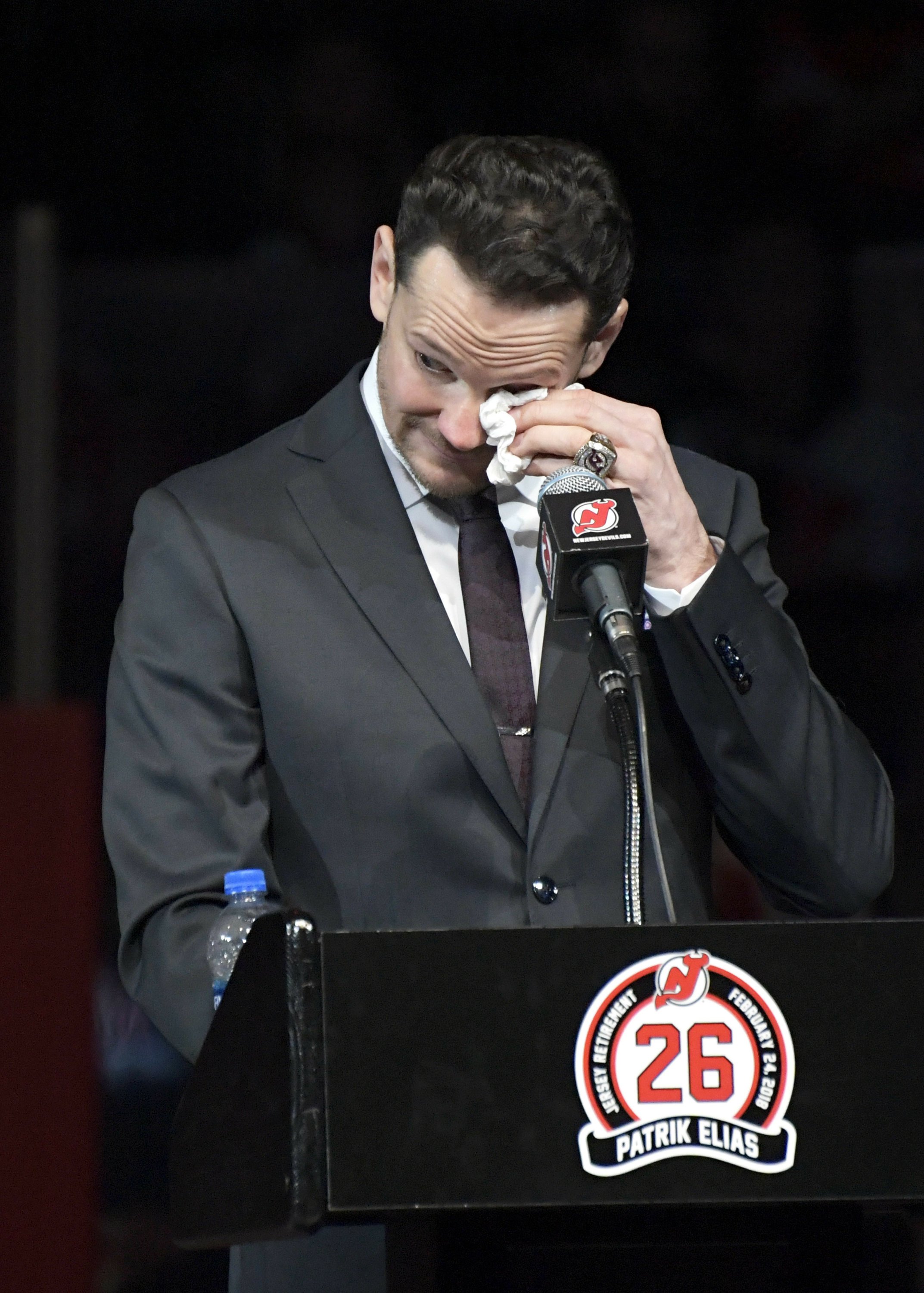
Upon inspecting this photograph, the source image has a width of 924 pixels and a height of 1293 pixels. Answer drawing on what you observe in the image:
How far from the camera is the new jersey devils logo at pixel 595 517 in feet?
3.94

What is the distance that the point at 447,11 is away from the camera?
8.33 feet

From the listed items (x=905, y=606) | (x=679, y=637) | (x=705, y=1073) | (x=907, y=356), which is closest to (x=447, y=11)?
(x=907, y=356)

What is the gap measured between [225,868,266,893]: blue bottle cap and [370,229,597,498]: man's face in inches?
18.2

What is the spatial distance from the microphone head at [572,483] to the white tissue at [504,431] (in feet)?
0.49

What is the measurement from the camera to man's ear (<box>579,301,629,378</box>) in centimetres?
159

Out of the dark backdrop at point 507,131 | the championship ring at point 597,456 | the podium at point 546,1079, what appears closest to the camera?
the podium at point 546,1079

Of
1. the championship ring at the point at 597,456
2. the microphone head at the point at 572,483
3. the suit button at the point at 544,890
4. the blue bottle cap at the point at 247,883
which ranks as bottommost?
the suit button at the point at 544,890

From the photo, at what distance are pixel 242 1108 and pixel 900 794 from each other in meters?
1.73

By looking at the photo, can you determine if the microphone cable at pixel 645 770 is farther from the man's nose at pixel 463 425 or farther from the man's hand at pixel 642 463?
the man's nose at pixel 463 425

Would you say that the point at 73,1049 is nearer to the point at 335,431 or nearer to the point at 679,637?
the point at 335,431

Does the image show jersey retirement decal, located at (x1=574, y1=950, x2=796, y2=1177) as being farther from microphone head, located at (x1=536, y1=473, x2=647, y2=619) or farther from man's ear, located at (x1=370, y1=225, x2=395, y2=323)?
man's ear, located at (x1=370, y1=225, x2=395, y2=323)

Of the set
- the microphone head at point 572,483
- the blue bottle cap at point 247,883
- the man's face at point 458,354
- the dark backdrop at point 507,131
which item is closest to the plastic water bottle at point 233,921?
the blue bottle cap at point 247,883

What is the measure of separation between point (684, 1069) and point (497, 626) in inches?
26.5

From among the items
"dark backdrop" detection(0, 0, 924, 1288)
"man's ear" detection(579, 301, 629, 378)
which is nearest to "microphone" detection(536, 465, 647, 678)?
"man's ear" detection(579, 301, 629, 378)
